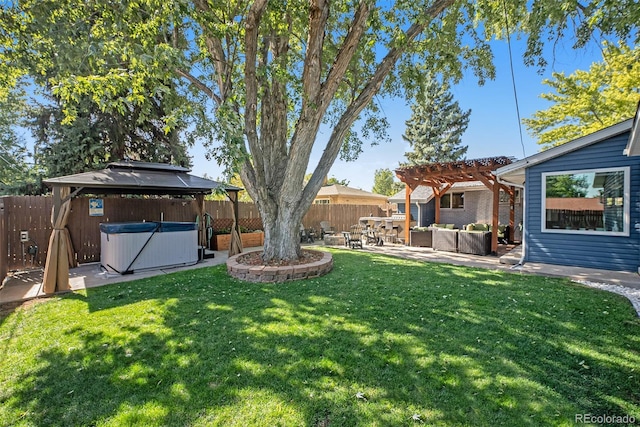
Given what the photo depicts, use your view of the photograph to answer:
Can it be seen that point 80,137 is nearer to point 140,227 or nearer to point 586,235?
point 140,227

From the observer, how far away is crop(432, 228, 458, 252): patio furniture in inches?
381

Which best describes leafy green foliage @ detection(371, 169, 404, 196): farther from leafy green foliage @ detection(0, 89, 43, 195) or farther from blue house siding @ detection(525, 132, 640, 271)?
leafy green foliage @ detection(0, 89, 43, 195)

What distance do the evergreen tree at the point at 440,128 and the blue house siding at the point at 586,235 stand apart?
18.5m

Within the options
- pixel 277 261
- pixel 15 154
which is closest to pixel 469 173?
pixel 277 261

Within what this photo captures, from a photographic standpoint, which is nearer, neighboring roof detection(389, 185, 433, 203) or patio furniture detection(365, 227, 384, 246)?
patio furniture detection(365, 227, 384, 246)

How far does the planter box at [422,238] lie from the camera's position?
10852 mm

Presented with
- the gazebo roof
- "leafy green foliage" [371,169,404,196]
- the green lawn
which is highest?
"leafy green foliage" [371,169,404,196]

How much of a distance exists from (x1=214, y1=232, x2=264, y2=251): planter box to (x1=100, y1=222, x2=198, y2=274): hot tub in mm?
2586

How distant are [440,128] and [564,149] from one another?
1974cm

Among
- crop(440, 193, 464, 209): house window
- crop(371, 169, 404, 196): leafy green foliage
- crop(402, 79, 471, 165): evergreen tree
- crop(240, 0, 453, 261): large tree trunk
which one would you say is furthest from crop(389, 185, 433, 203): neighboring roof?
crop(371, 169, 404, 196): leafy green foliage

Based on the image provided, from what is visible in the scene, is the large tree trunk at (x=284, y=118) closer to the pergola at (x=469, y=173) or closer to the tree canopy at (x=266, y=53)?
the tree canopy at (x=266, y=53)

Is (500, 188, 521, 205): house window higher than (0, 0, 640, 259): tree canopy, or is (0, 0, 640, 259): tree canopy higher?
(0, 0, 640, 259): tree canopy

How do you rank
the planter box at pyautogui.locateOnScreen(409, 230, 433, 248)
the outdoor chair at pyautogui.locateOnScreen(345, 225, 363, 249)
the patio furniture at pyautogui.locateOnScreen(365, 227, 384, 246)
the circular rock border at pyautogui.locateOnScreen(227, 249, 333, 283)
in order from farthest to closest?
the patio furniture at pyautogui.locateOnScreen(365, 227, 384, 246)
the planter box at pyautogui.locateOnScreen(409, 230, 433, 248)
the outdoor chair at pyautogui.locateOnScreen(345, 225, 363, 249)
the circular rock border at pyautogui.locateOnScreen(227, 249, 333, 283)

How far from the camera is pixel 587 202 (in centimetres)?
660
